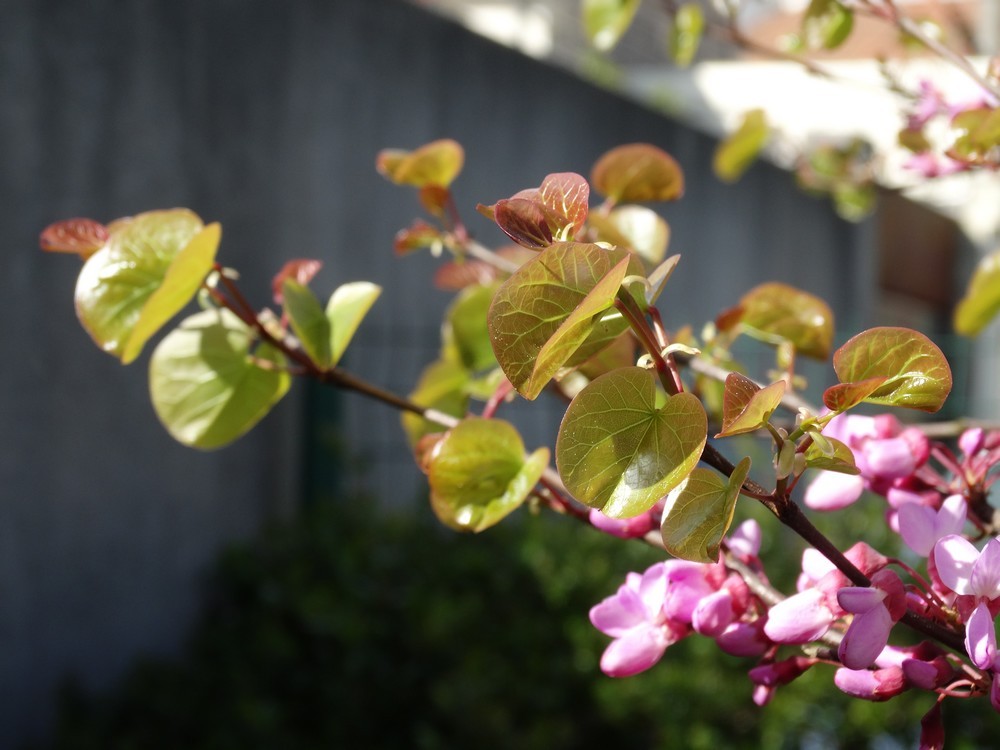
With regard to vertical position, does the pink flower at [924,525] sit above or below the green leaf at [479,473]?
above

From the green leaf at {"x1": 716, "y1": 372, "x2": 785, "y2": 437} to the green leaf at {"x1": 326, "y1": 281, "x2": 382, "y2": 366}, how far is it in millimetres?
288

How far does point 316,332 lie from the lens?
2.00 ft

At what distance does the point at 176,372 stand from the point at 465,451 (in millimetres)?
183

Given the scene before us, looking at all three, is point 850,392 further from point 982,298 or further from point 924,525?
point 982,298

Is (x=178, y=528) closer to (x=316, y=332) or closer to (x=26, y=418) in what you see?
(x=26, y=418)

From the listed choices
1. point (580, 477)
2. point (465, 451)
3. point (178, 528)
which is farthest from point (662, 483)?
point (178, 528)

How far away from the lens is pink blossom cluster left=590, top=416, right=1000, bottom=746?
1.35 feet

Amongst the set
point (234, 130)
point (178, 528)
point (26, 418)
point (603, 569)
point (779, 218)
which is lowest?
point (779, 218)

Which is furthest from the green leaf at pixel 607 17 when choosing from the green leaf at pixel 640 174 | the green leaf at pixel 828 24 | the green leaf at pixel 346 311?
the green leaf at pixel 346 311

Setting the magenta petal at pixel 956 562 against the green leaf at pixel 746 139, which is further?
the green leaf at pixel 746 139

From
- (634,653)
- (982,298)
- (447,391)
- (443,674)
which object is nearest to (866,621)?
(634,653)

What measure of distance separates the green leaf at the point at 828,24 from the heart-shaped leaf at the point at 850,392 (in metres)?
0.57

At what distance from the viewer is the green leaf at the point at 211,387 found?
2.06 ft

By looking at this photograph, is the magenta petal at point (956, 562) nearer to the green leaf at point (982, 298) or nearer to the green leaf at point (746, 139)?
the green leaf at point (982, 298)
